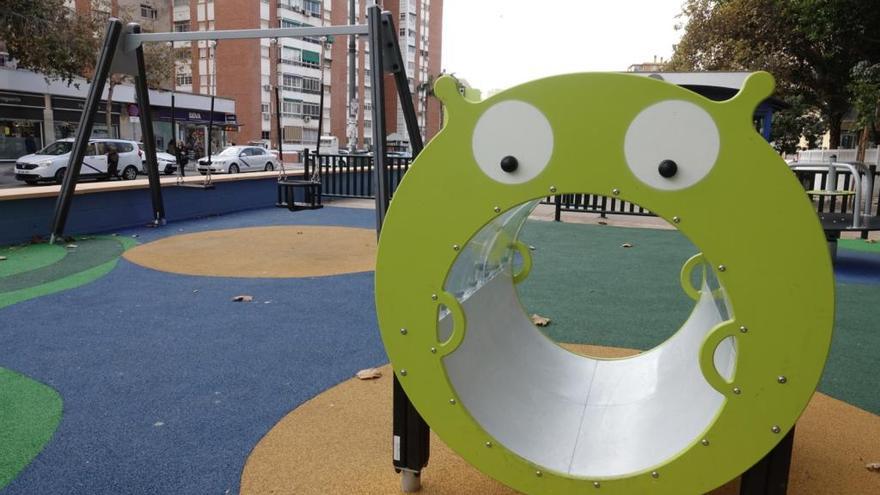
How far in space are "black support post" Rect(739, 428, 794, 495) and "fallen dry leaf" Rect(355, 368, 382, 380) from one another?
2.01 meters

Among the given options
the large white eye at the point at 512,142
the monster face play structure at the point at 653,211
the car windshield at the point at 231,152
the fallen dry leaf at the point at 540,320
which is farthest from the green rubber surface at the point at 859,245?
the car windshield at the point at 231,152

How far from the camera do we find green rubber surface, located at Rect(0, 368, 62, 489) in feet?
7.95

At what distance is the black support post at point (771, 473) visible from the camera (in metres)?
1.72

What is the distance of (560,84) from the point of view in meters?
1.68

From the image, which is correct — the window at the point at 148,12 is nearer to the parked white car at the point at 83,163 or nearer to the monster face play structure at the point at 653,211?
the parked white car at the point at 83,163

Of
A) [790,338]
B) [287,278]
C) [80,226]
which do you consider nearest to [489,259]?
[790,338]

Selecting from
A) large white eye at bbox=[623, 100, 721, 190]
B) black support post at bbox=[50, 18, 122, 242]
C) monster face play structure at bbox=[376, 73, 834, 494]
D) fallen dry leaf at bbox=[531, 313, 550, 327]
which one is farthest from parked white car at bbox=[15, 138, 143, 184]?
large white eye at bbox=[623, 100, 721, 190]

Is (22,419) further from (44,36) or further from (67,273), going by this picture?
(44,36)

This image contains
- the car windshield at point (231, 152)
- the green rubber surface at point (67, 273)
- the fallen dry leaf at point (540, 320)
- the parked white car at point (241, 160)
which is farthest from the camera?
the car windshield at point (231, 152)

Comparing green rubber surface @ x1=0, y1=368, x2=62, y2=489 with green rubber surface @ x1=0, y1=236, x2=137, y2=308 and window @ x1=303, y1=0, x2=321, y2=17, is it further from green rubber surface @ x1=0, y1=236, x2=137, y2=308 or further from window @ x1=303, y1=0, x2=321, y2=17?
window @ x1=303, y1=0, x2=321, y2=17

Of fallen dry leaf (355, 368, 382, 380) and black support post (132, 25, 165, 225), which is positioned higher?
black support post (132, 25, 165, 225)

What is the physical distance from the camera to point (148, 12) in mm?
45188

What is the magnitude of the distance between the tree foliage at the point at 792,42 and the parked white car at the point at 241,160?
16.0 metres

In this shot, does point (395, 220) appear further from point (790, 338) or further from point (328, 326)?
point (328, 326)
